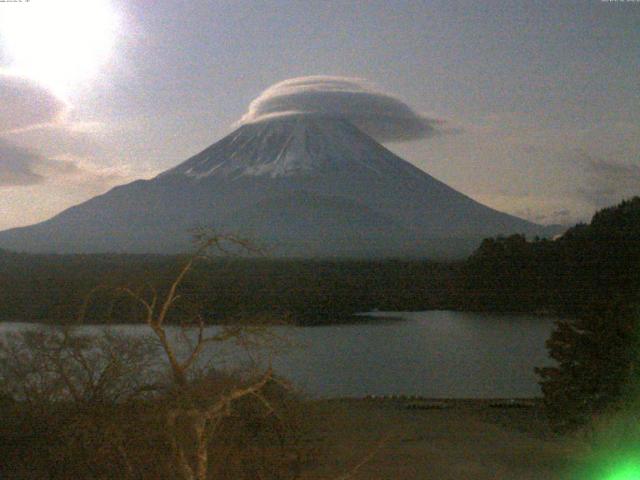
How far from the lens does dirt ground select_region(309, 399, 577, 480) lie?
6438mm

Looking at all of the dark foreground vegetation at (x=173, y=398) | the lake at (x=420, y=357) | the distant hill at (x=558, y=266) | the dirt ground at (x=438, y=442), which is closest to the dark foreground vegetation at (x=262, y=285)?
the lake at (x=420, y=357)

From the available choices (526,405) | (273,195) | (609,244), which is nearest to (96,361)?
(526,405)

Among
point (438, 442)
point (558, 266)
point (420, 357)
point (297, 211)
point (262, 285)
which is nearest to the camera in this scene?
point (438, 442)

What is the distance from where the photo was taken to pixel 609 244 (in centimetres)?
2391

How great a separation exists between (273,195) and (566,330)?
52955 mm

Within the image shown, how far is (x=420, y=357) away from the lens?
1662 cm

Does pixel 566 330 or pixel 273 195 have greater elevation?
pixel 273 195

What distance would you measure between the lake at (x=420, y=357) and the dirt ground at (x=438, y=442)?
1640 millimetres

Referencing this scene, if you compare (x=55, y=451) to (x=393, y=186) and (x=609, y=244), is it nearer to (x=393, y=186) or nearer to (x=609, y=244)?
(x=609, y=244)

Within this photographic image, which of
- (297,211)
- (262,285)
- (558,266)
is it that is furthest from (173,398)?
(297,211)

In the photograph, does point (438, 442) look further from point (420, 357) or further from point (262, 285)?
point (262, 285)

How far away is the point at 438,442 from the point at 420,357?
9.19 m

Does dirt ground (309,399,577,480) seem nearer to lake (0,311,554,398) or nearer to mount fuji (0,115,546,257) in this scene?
lake (0,311,554,398)

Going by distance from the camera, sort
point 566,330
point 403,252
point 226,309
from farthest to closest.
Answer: point 403,252, point 226,309, point 566,330
